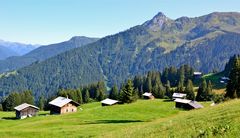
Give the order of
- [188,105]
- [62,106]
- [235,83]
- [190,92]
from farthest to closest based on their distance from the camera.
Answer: [190,92], [62,106], [188,105], [235,83]

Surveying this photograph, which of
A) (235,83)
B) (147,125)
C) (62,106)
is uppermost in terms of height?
(235,83)

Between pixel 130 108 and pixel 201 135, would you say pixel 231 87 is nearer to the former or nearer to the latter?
pixel 130 108

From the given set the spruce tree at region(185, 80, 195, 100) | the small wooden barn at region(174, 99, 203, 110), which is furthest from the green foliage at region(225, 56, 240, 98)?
the spruce tree at region(185, 80, 195, 100)

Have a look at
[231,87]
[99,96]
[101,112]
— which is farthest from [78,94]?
[231,87]

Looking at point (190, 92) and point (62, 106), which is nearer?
point (62, 106)

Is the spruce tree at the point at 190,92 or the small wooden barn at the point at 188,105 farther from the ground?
the spruce tree at the point at 190,92

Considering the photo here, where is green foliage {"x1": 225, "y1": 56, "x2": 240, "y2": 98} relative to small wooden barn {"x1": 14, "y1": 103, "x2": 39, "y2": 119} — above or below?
above

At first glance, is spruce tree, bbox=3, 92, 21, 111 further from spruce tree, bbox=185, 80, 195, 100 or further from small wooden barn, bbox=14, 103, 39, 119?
spruce tree, bbox=185, 80, 195, 100

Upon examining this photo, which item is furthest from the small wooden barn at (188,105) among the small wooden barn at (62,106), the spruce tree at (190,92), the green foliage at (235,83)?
the small wooden barn at (62,106)

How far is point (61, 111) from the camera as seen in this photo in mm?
126500

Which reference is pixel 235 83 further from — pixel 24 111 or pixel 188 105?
pixel 24 111

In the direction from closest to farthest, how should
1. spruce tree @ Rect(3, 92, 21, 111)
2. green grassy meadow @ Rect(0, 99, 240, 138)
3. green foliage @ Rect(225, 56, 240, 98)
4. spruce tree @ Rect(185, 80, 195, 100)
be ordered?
1. green grassy meadow @ Rect(0, 99, 240, 138)
2. green foliage @ Rect(225, 56, 240, 98)
3. spruce tree @ Rect(185, 80, 195, 100)
4. spruce tree @ Rect(3, 92, 21, 111)

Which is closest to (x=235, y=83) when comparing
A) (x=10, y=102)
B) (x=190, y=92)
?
(x=190, y=92)

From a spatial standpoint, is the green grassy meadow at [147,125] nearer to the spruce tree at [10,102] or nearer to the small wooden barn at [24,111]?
the small wooden barn at [24,111]
